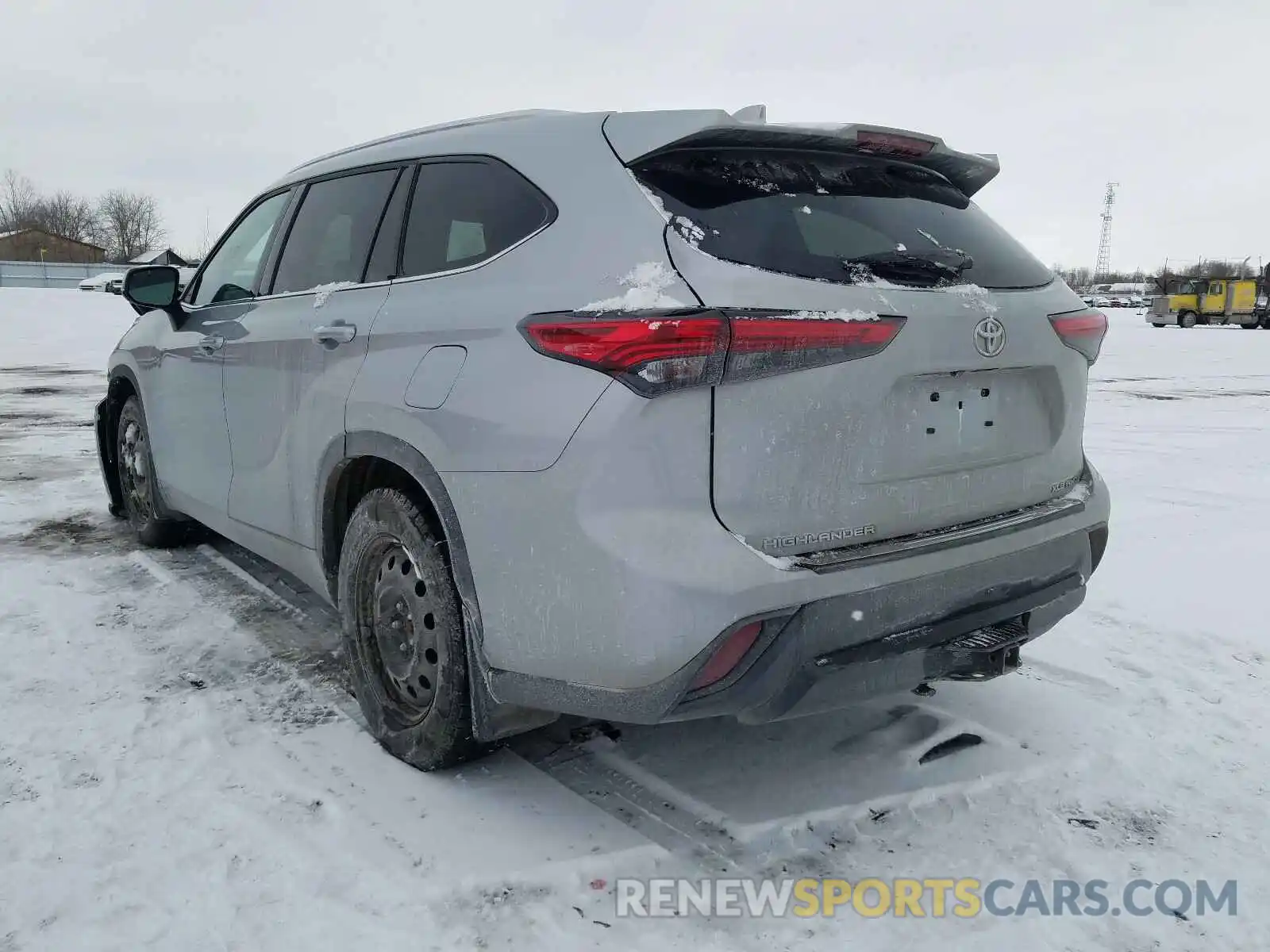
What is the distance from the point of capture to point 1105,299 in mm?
75875

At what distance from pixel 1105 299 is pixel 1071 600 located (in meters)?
83.0

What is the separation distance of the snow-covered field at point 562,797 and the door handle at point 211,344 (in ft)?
3.61

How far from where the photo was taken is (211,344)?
388cm

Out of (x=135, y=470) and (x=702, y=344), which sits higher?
(x=702, y=344)

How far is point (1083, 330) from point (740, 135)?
1195 mm

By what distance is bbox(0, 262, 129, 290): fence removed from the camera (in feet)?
169

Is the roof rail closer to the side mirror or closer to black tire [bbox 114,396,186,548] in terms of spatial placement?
the side mirror

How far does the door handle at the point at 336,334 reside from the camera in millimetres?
2881

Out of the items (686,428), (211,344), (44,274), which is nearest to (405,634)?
(686,428)

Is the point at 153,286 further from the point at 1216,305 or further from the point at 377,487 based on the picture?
the point at 1216,305

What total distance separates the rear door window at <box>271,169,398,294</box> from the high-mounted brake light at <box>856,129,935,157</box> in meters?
1.52

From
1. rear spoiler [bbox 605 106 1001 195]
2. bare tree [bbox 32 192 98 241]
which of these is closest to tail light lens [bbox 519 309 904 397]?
rear spoiler [bbox 605 106 1001 195]

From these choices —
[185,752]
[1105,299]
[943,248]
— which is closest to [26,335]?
[185,752]

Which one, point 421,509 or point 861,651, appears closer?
point 861,651
